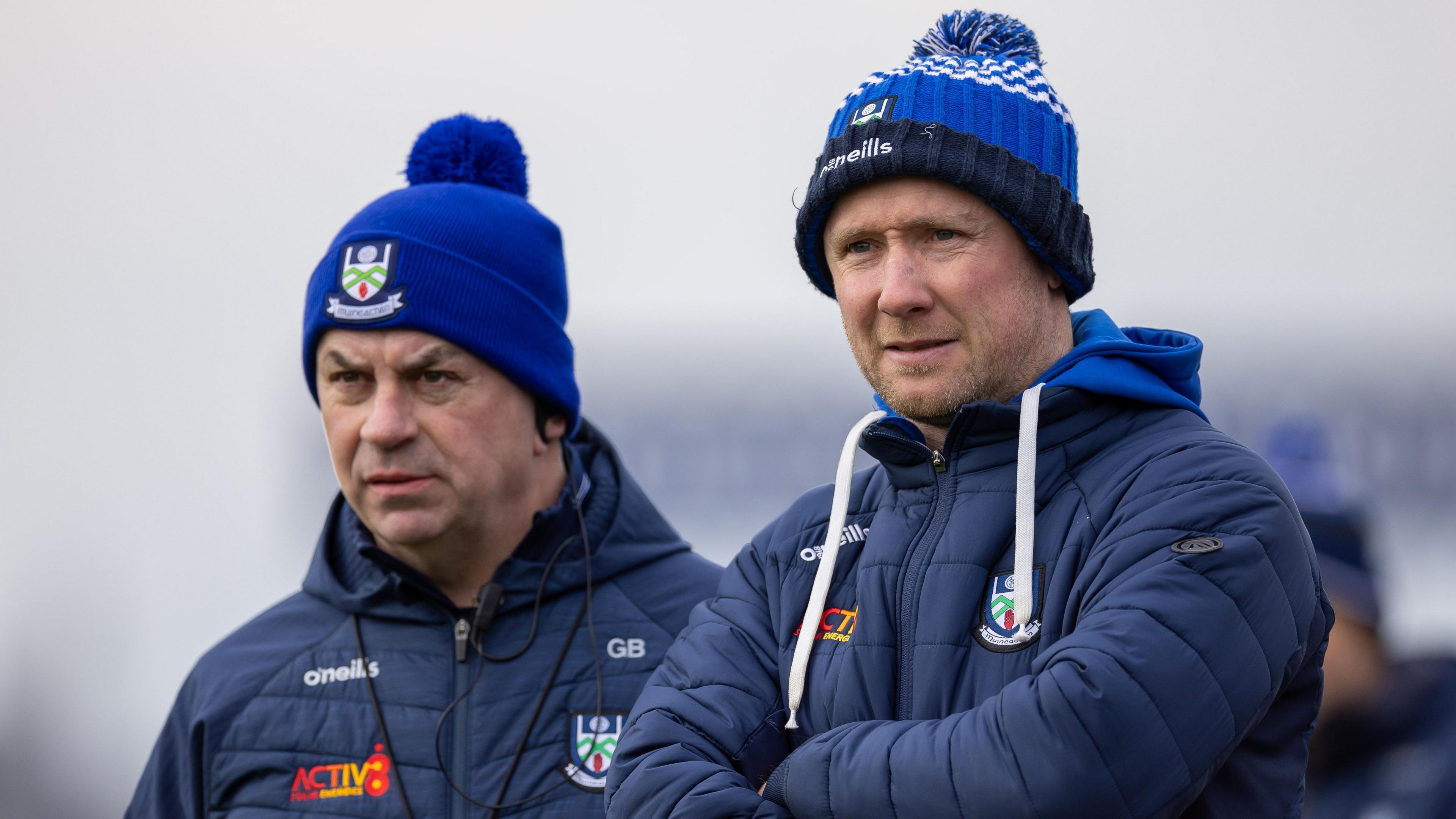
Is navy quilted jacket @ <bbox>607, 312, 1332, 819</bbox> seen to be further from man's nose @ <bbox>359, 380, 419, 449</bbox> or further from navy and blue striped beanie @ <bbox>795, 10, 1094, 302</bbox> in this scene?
man's nose @ <bbox>359, 380, 419, 449</bbox>

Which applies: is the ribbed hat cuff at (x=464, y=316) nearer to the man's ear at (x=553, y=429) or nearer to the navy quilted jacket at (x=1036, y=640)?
the man's ear at (x=553, y=429)

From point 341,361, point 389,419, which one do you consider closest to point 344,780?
point 389,419

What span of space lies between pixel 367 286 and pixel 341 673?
70 cm

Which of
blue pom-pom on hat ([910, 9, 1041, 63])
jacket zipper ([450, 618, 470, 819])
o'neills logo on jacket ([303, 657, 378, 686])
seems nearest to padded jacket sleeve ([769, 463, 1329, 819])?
blue pom-pom on hat ([910, 9, 1041, 63])

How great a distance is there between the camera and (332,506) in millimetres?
2873

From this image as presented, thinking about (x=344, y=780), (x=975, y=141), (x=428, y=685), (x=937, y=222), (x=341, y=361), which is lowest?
(x=344, y=780)

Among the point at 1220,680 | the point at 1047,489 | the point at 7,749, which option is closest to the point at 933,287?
the point at 1047,489

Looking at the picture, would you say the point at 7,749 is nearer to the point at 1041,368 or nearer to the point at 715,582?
the point at 715,582

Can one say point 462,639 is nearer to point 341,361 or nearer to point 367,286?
point 341,361

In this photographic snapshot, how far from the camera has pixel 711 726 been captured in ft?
5.72

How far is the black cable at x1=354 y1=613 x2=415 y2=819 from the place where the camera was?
8.00 feet

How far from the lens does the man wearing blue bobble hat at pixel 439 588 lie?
8.16ft

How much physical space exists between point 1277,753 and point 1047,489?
379 millimetres

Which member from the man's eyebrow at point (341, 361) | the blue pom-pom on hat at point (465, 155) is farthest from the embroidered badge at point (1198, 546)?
the blue pom-pom on hat at point (465, 155)
